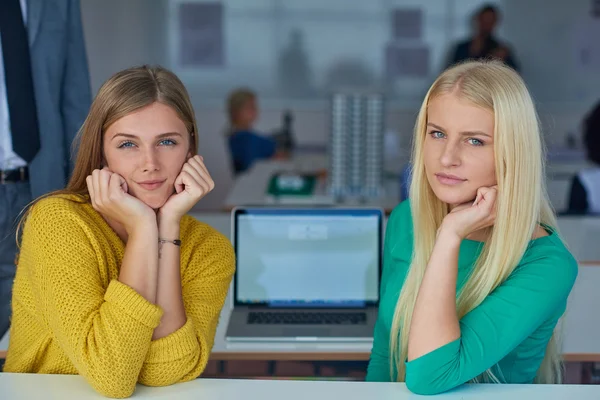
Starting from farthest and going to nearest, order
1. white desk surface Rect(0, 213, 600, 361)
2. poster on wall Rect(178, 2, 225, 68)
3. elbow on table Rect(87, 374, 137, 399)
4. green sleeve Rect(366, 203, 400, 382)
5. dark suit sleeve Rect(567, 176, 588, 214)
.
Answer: poster on wall Rect(178, 2, 225, 68) < dark suit sleeve Rect(567, 176, 588, 214) < white desk surface Rect(0, 213, 600, 361) < green sleeve Rect(366, 203, 400, 382) < elbow on table Rect(87, 374, 137, 399)

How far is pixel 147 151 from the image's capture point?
194 centimetres

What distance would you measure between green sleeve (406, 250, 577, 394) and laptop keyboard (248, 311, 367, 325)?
92 cm

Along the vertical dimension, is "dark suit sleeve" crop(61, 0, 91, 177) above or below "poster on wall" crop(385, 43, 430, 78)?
above

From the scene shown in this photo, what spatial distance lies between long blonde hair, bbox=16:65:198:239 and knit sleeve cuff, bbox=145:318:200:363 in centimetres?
39

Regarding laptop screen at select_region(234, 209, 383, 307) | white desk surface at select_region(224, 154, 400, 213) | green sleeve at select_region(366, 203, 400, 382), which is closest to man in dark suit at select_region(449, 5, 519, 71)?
white desk surface at select_region(224, 154, 400, 213)

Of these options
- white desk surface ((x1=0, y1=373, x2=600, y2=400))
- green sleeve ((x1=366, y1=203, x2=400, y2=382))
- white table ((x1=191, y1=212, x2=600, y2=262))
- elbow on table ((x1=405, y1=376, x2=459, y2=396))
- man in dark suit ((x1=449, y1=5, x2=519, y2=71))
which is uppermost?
man in dark suit ((x1=449, y1=5, x2=519, y2=71))

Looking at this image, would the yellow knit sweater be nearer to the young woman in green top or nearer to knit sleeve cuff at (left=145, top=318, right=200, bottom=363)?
knit sleeve cuff at (left=145, top=318, right=200, bottom=363)

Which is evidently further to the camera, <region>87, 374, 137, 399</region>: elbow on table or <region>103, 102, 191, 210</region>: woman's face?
<region>103, 102, 191, 210</region>: woman's face

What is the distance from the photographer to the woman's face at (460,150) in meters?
1.88

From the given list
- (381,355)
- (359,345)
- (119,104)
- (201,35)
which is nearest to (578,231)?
(359,345)

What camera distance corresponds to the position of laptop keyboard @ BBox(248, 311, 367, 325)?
2.74 m

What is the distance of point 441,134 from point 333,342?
34.5 inches

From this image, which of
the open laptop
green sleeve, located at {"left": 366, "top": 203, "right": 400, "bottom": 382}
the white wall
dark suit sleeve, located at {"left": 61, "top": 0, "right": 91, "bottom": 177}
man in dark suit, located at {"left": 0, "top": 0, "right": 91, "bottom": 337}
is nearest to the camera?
green sleeve, located at {"left": 366, "top": 203, "right": 400, "bottom": 382}

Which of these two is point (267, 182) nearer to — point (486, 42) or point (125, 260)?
point (486, 42)
